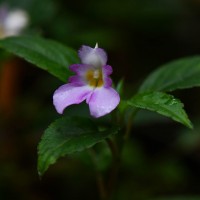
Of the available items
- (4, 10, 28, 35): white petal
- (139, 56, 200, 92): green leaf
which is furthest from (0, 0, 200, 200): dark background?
(139, 56, 200, 92): green leaf

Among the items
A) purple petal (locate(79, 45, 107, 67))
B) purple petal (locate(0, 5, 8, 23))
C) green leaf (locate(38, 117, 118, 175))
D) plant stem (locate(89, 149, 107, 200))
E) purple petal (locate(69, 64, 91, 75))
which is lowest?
plant stem (locate(89, 149, 107, 200))

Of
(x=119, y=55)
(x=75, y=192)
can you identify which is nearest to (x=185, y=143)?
(x=75, y=192)

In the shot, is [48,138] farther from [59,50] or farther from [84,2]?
[84,2]

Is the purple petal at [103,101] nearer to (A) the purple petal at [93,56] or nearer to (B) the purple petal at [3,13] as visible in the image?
(A) the purple petal at [93,56]

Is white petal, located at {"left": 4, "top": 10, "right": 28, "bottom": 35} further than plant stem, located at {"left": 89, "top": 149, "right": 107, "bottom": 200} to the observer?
Yes

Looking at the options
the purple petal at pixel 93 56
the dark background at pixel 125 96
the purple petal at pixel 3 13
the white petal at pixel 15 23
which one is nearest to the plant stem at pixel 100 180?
the dark background at pixel 125 96

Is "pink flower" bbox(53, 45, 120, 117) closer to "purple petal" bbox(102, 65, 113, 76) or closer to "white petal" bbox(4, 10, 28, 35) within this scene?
"purple petal" bbox(102, 65, 113, 76)
